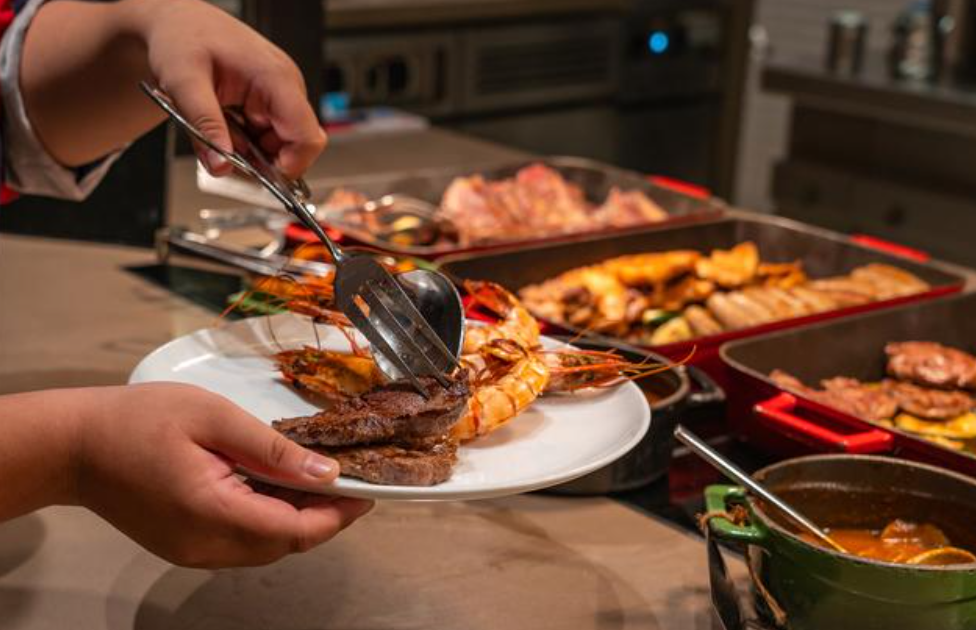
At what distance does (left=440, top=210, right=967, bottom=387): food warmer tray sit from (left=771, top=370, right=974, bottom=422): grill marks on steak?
0.35ft

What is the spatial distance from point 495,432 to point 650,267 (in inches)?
27.9

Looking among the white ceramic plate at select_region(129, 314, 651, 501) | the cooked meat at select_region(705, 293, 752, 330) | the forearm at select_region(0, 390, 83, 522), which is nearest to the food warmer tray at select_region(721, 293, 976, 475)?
the cooked meat at select_region(705, 293, 752, 330)

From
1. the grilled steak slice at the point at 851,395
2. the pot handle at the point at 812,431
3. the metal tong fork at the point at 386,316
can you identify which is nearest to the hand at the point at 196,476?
the metal tong fork at the point at 386,316

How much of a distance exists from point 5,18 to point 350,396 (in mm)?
774

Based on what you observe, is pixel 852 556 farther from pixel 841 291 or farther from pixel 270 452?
pixel 841 291

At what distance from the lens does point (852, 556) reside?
1010 mm

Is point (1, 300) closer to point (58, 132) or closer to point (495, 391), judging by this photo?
point (58, 132)

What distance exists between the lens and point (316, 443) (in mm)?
1024

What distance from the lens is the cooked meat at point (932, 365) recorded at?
1547mm

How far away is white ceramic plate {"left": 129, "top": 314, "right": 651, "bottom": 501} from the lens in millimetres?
1049

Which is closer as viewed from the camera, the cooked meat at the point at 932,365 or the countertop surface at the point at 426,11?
the cooked meat at the point at 932,365

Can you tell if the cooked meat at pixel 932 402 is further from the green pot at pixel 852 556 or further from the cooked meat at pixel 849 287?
the green pot at pixel 852 556

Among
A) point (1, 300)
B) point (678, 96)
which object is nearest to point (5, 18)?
point (1, 300)

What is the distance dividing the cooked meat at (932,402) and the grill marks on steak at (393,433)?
0.65 metres
